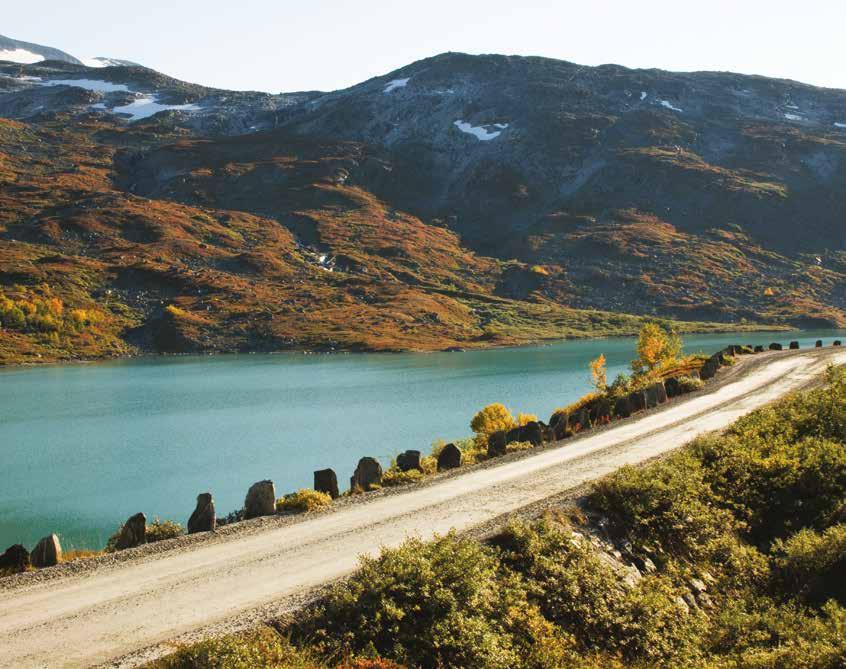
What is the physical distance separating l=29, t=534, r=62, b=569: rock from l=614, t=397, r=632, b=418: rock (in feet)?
82.1

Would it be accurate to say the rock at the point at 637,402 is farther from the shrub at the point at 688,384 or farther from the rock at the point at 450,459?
the rock at the point at 450,459

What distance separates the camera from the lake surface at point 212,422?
166 ft

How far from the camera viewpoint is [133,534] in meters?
18.7

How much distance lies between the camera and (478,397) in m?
90.8

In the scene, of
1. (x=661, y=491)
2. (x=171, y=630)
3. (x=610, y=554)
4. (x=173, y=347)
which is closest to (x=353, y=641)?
(x=171, y=630)

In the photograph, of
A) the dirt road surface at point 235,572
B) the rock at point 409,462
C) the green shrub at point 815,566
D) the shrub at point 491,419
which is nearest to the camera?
the dirt road surface at point 235,572

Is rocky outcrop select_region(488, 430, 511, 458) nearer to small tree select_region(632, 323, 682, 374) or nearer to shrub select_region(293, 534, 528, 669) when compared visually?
shrub select_region(293, 534, 528, 669)

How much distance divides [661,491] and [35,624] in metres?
13.9

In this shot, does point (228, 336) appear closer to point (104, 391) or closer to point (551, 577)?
point (104, 391)

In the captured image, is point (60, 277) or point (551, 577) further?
point (60, 277)

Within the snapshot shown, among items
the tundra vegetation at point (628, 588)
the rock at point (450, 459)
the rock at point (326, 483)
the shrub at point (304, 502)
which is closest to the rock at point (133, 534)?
the shrub at point (304, 502)

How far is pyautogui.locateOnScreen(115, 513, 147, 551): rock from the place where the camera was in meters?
18.6

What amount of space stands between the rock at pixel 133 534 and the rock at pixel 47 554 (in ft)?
5.98

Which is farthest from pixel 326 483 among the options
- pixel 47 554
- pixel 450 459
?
pixel 47 554
